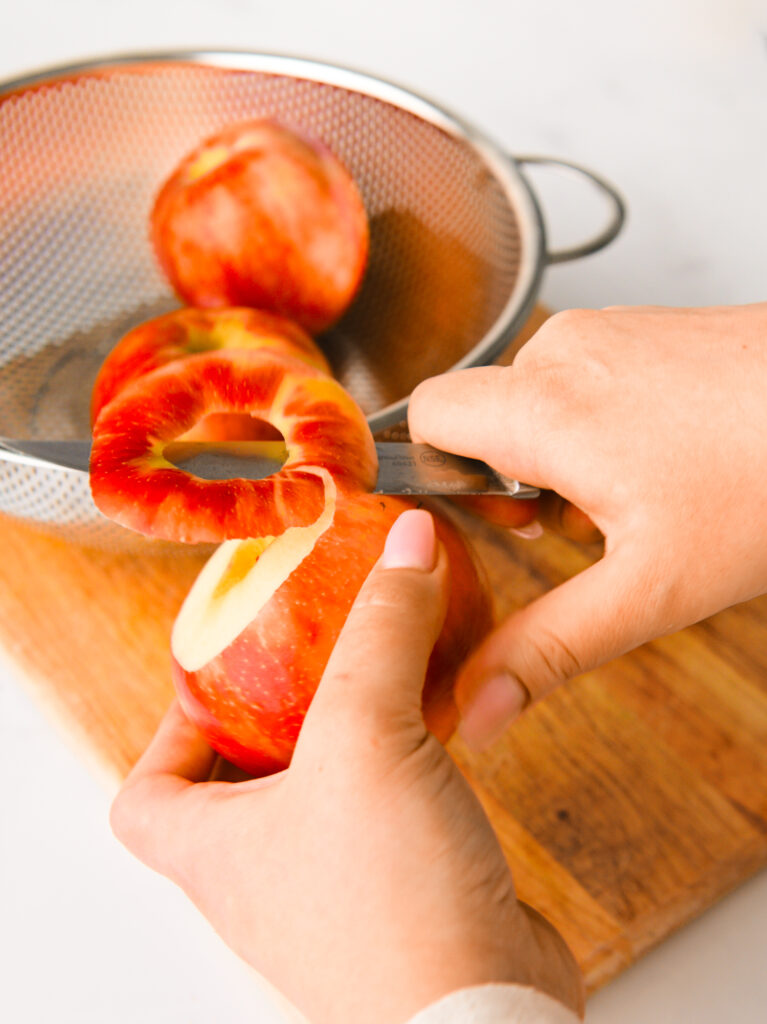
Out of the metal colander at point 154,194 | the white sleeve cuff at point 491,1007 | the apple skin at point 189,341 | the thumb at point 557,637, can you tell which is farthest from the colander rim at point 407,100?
the white sleeve cuff at point 491,1007

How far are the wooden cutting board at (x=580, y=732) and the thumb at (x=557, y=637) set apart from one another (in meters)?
0.12

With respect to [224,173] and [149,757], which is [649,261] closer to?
[224,173]

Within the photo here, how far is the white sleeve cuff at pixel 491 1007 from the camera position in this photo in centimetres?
32

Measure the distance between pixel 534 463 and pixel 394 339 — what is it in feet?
1.22

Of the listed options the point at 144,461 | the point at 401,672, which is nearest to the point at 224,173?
the point at 144,461

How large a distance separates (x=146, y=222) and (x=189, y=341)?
0.31 m

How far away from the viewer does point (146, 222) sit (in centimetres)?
85

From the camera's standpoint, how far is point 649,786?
1.82 ft

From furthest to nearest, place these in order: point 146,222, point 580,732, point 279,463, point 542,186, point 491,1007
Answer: point 542,186 → point 146,222 → point 580,732 → point 279,463 → point 491,1007

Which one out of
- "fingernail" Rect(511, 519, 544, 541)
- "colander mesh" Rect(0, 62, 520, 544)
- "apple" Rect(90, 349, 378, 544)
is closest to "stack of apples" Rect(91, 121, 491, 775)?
"apple" Rect(90, 349, 378, 544)

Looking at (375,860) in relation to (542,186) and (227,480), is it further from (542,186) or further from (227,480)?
(542,186)

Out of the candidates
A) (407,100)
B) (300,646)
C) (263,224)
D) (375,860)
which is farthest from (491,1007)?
(407,100)

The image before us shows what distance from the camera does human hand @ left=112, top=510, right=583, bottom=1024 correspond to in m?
0.33

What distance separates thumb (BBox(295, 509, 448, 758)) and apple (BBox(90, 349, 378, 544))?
0.16 ft
